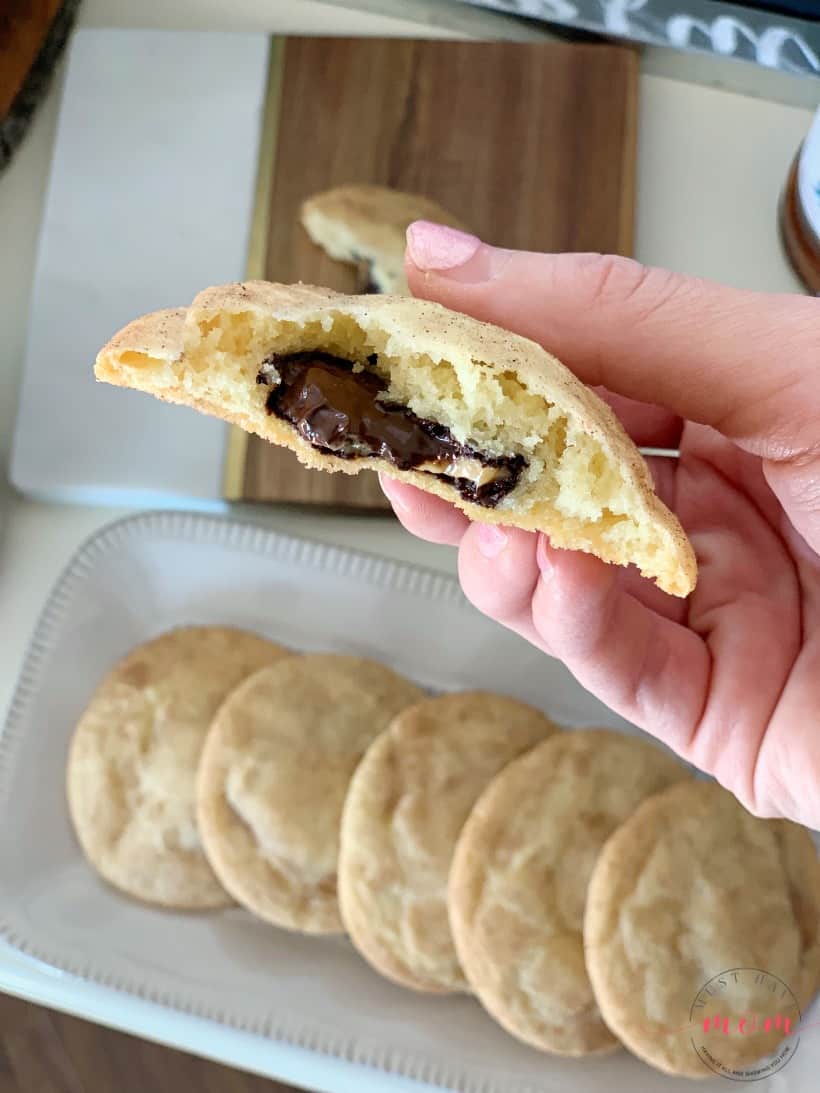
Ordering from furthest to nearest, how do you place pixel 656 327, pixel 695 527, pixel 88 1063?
pixel 88 1063 → pixel 695 527 → pixel 656 327

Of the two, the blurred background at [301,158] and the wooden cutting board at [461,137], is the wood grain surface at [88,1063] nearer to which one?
the blurred background at [301,158]

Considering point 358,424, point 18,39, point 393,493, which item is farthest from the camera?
point 18,39

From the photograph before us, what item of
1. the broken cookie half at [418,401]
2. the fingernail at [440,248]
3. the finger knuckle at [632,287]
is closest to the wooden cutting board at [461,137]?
the fingernail at [440,248]

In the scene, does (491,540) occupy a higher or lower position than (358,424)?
lower

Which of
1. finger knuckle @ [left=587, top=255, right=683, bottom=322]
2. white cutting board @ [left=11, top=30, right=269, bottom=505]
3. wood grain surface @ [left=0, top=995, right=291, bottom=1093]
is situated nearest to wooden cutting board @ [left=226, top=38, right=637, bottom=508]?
white cutting board @ [left=11, top=30, right=269, bottom=505]

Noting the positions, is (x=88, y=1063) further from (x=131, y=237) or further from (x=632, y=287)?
(x=632, y=287)

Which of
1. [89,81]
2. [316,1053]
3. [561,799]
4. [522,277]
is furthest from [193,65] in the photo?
[316,1053]

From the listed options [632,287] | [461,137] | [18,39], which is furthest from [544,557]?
[18,39]
